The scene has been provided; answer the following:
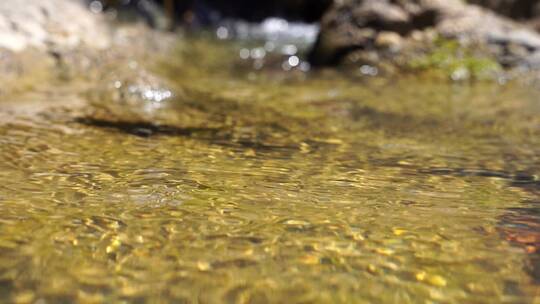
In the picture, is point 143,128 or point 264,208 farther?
point 143,128

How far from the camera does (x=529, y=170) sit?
14.1ft

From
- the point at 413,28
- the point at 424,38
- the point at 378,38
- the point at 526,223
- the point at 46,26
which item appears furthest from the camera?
the point at 413,28

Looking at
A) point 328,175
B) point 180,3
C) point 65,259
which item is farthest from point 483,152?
point 180,3

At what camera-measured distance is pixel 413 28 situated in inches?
418

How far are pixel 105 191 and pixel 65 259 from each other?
870mm

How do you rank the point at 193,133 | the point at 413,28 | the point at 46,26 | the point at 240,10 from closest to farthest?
the point at 193,133 < the point at 46,26 < the point at 413,28 < the point at 240,10

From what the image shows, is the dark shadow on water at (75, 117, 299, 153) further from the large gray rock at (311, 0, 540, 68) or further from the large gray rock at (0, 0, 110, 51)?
the large gray rock at (311, 0, 540, 68)

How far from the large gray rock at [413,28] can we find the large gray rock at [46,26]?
416cm

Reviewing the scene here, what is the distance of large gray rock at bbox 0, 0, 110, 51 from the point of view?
7707mm

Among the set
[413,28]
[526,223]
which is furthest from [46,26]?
[526,223]

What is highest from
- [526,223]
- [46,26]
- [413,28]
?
[413,28]

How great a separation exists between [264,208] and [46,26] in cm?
646

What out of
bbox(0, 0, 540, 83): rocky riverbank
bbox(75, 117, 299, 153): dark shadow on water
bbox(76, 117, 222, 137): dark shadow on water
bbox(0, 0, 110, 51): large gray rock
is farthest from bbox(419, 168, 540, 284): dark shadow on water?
bbox(0, 0, 110, 51): large gray rock

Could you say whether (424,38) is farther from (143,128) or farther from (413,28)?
(143,128)
